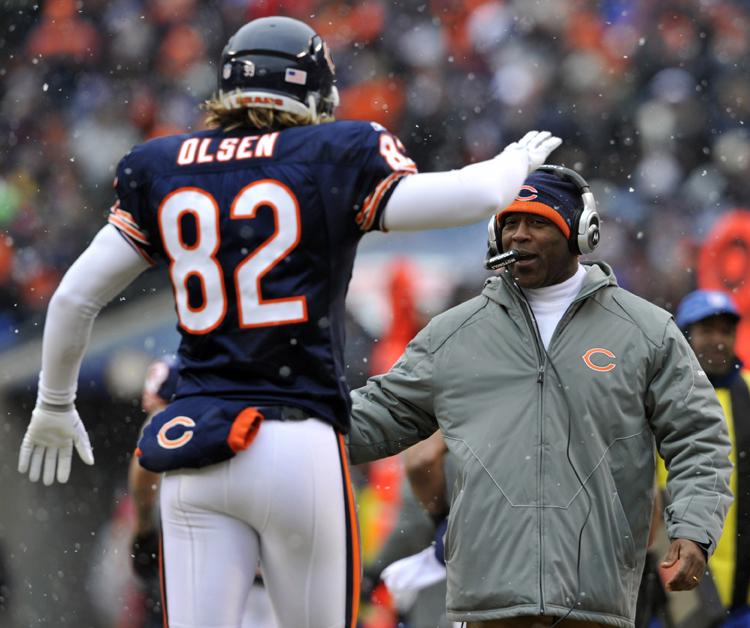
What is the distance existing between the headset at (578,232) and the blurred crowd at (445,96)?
3.69 meters

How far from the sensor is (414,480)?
5.02 metres

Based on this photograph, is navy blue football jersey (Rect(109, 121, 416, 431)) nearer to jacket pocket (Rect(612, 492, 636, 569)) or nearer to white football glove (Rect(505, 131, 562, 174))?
white football glove (Rect(505, 131, 562, 174))

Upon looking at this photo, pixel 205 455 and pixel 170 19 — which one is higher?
pixel 170 19

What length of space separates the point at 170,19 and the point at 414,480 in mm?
4271

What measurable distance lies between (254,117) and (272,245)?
301 millimetres

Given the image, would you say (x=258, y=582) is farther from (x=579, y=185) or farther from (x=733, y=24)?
(x=733, y=24)

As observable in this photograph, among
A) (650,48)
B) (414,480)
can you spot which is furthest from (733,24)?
(414,480)

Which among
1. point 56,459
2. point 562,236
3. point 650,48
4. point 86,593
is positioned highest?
point 650,48

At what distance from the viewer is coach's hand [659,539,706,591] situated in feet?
A: 10.1

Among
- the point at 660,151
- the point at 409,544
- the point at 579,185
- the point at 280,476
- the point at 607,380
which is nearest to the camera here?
the point at 280,476

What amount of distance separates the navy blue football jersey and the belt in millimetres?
13

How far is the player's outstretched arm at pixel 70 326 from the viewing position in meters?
2.72

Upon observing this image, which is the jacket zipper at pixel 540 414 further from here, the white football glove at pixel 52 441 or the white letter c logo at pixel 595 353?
the white football glove at pixel 52 441

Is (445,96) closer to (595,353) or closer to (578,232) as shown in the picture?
(578,232)
